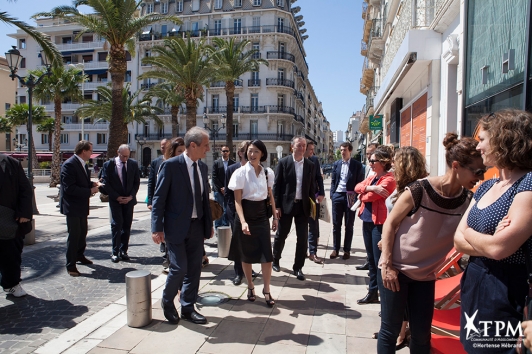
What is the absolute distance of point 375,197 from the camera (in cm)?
448

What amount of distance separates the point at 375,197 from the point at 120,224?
428 cm

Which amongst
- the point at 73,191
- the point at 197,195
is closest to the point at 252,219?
the point at 197,195

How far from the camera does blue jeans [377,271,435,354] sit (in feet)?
8.71

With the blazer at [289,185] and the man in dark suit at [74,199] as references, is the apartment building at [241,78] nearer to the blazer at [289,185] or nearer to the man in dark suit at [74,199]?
the man in dark suit at [74,199]

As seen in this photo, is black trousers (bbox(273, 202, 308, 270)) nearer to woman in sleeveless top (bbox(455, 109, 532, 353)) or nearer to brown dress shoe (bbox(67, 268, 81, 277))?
brown dress shoe (bbox(67, 268, 81, 277))

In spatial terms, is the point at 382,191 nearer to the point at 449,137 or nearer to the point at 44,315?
the point at 449,137

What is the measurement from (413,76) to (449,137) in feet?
26.9

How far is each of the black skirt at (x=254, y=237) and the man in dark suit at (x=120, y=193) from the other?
2.84m

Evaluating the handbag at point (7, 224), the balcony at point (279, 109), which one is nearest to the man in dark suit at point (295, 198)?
the handbag at point (7, 224)

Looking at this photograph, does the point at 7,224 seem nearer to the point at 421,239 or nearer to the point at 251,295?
the point at 251,295

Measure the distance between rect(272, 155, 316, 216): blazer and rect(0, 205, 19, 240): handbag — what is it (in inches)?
128

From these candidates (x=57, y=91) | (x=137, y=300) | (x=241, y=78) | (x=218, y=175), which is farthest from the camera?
(x=241, y=78)

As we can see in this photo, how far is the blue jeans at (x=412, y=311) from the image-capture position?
265 cm

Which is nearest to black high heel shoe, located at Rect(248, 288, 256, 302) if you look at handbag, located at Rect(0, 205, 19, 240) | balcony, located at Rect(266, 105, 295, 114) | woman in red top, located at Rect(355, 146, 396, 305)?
woman in red top, located at Rect(355, 146, 396, 305)
